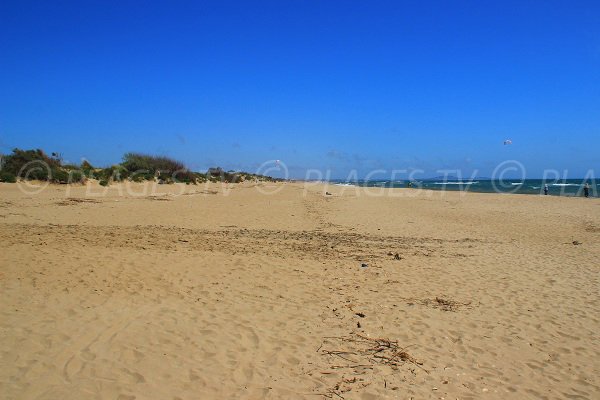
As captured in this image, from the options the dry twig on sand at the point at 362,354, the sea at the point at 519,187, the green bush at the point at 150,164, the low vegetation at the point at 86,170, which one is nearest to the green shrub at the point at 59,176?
the low vegetation at the point at 86,170

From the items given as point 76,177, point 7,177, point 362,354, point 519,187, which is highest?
point 519,187

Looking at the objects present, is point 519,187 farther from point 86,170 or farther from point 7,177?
point 7,177

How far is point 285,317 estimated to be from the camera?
19.2ft

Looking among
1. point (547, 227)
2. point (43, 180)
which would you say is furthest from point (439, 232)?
point (43, 180)

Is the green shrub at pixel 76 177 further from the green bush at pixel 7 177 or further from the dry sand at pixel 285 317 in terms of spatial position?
the dry sand at pixel 285 317

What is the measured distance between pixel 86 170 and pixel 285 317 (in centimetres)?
3171

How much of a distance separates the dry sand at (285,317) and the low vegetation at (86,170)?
16.6m

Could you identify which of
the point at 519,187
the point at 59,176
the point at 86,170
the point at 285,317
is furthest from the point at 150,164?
the point at 519,187

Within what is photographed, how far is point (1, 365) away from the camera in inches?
156

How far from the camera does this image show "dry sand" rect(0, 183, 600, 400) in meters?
4.09

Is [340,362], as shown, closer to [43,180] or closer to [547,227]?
[547,227]

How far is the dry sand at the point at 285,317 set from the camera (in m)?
4.09

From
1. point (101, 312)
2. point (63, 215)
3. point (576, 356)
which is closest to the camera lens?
point (576, 356)

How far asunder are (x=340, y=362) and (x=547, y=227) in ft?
52.3
